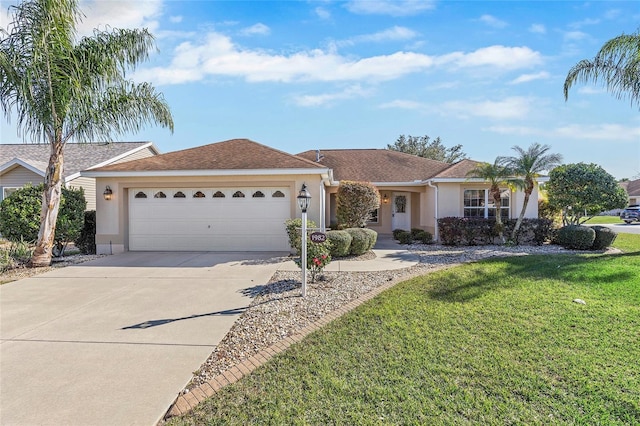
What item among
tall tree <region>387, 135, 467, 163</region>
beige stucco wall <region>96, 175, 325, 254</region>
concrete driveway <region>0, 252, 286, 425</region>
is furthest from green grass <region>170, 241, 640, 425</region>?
tall tree <region>387, 135, 467, 163</region>

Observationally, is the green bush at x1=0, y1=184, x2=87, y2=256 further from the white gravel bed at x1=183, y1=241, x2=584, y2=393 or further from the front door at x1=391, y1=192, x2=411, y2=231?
the front door at x1=391, y1=192, x2=411, y2=231

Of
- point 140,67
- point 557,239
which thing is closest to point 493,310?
point 557,239

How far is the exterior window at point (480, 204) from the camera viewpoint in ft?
46.5

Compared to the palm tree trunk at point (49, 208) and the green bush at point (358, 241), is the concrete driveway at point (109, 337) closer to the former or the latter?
the palm tree trunk at point (49, 208)

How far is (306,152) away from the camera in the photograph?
21.0 metres

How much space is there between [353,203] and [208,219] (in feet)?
17.7

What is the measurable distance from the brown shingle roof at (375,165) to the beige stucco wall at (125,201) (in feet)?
20.6

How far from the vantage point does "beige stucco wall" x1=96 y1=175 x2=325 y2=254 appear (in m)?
11.5

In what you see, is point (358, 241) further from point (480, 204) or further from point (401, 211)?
point (401, 211)

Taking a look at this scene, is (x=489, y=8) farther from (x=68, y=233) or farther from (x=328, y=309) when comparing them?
(x=68, y=233)

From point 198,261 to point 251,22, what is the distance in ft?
24.7

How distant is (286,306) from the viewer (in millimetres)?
5680

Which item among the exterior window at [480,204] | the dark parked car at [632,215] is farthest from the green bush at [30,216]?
the dark parked car at [632,215]

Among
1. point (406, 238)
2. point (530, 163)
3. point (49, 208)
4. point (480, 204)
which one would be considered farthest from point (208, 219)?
point (530, 163)
